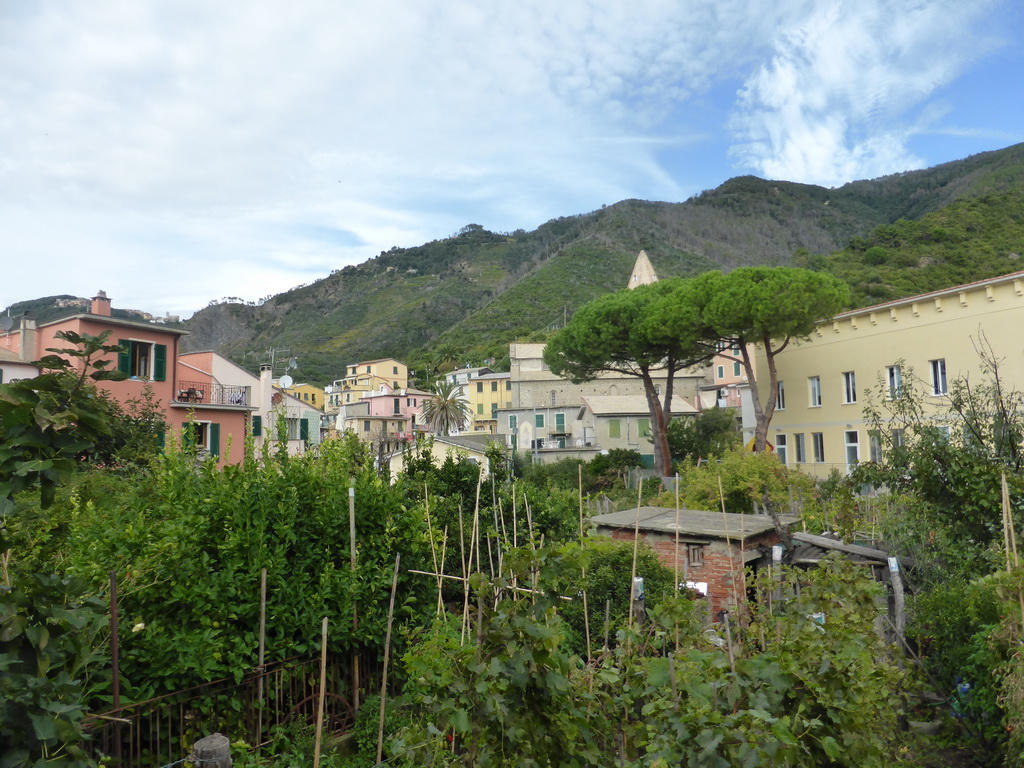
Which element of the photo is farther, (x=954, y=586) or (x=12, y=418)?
(x=954, y=586)

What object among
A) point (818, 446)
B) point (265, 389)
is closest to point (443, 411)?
point (265, 389)

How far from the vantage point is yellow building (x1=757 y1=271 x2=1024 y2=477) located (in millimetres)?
22172

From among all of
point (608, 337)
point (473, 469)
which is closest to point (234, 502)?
point (473, 469)

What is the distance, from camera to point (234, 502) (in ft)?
15.8

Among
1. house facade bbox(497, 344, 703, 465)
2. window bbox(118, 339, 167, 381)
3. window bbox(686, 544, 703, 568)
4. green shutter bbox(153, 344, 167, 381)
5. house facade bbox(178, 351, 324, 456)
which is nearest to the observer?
window bbox(686, 544, 703, 568)

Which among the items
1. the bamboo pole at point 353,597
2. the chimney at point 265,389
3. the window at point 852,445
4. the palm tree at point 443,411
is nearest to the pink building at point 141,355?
the chimney at point 265,389

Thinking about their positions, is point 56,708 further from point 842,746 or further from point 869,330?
point 869,330

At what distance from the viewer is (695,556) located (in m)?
8.40

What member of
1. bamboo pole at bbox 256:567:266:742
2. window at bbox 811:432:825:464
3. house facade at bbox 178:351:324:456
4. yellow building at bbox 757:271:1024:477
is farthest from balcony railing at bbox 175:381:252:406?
window at bbox 811:432:825:464

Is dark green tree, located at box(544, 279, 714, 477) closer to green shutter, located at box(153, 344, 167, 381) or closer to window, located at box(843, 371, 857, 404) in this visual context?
window, located at box(843, 371, 857, 404)

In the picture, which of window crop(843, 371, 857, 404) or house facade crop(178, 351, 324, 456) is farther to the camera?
window crop(843, 371, 857, 404)

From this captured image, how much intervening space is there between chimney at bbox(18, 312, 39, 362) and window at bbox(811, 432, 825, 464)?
96.3 feet

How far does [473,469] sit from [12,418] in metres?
6.33

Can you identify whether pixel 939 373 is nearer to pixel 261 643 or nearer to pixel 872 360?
pixel 872 360
